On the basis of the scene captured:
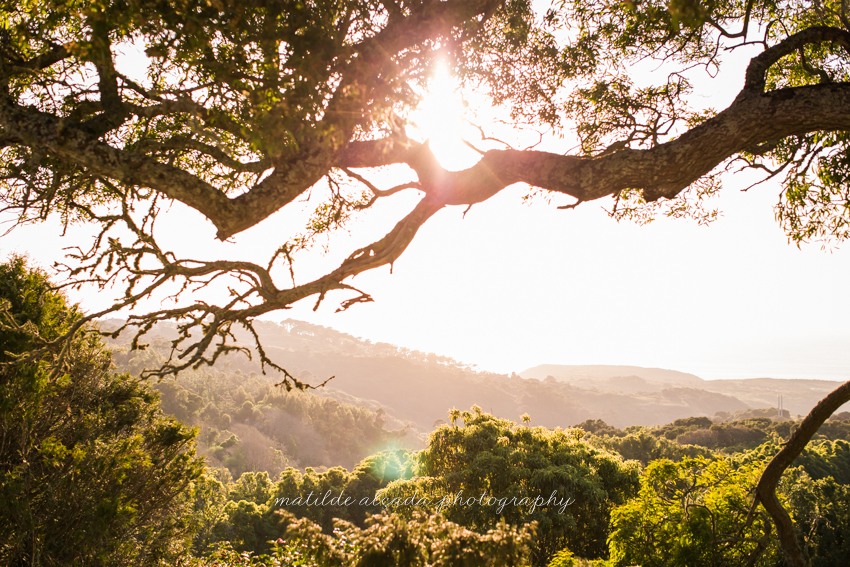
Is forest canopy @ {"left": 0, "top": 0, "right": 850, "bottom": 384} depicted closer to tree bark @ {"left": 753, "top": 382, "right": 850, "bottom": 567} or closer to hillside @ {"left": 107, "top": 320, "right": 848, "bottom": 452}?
tree bark @ {"left": 753, "top": 382, "right": 850, "bottom": 567}

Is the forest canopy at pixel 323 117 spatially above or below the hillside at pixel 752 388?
above

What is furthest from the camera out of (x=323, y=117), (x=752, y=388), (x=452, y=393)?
(x=752, y=388)

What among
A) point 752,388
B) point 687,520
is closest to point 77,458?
point 687,520

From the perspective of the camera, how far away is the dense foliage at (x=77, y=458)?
560 centimetres

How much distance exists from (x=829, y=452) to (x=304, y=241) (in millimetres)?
38150

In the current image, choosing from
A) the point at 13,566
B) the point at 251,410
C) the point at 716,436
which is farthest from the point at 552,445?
the point at 251,410

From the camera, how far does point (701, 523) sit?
5.60m

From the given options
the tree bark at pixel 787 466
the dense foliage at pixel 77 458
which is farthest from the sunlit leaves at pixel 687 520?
the dense foliage at pixel 77 458

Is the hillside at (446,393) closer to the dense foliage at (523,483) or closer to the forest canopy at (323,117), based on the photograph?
the dense foliage at (523,483)

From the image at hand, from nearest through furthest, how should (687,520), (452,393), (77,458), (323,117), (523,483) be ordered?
(323,117) → (687,520) → (77,458) → (523,483) → (452,393)

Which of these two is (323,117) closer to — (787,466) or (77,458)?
→ (787,466)

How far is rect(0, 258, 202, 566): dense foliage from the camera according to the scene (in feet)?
18.4

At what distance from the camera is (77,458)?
20.7 feet

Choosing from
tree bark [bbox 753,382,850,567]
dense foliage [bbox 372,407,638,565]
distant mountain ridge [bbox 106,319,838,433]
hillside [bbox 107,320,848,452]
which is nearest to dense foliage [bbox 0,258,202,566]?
dense foliage [bbox 372,407,638,565]
